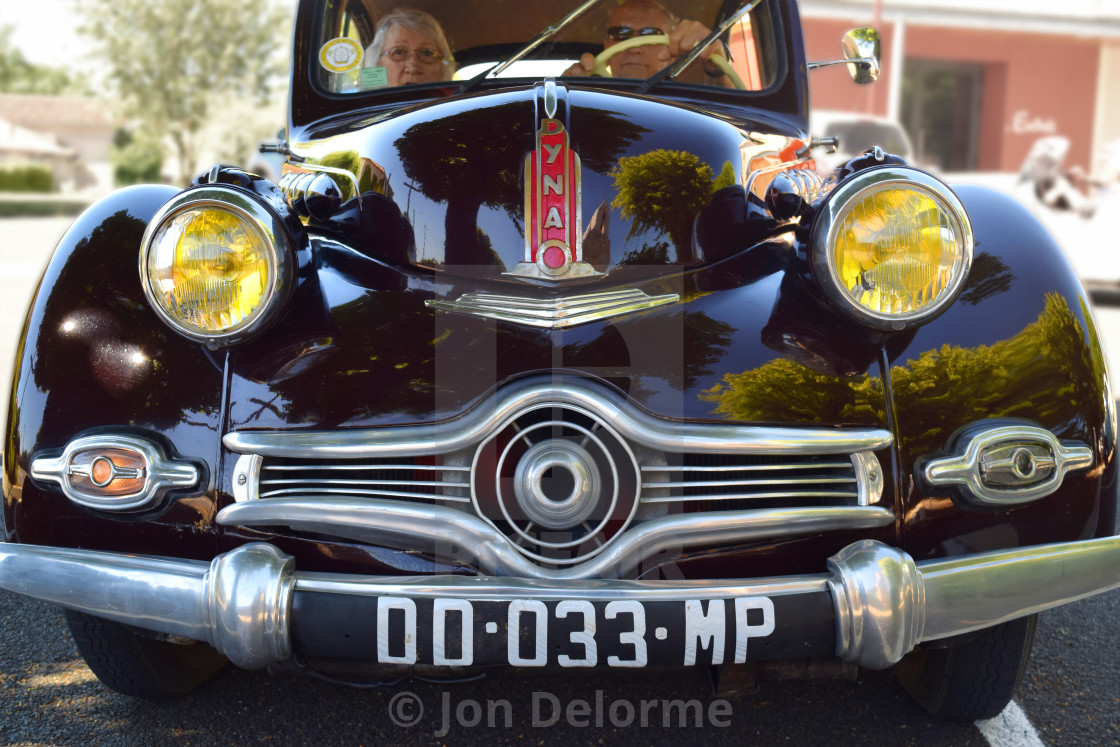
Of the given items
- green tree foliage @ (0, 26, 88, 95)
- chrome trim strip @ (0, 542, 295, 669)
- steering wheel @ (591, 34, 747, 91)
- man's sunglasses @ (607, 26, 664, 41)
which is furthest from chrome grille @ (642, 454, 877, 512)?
green tree foliage @ (0, 26, 88, 95)

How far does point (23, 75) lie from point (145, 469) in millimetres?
74148

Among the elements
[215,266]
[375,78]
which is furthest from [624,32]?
[215,266]

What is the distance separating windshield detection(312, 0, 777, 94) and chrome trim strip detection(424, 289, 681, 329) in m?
1.02

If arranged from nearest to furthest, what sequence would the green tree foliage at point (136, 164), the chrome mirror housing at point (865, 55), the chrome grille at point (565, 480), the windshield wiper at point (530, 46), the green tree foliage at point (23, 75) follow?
1. the chrome grille at point (565, 480)
2. the windshield wiper at point (530, 46)
3. the chrome mirror housing at point (865, 55)
4. the green tree foliage at point (136, 164)
5. the green tree foliage at point (23, 75)

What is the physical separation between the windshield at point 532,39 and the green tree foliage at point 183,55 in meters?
26.3

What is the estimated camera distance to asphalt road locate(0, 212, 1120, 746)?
224cm

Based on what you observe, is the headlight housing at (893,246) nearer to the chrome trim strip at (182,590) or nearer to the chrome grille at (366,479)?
the chrome grille at (366,479)

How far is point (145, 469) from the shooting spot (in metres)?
1.86

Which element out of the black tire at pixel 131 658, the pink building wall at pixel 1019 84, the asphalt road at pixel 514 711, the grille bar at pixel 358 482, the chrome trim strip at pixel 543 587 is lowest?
the asphalt road at pixel 514 711

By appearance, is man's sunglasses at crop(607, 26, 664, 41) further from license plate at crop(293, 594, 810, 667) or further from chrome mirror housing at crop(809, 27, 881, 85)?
license plate at crop(293, 594, 810, 667)

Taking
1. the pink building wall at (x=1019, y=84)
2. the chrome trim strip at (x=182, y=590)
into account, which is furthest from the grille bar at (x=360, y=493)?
the pink building wall at (x=1019, y=84)

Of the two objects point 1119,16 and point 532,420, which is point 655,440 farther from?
point 1119,16

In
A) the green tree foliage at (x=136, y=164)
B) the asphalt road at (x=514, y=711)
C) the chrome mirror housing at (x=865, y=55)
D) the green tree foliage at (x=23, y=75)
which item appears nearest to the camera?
the asphalt road at (x=514, y=711)

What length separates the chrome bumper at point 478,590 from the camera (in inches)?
67.1
